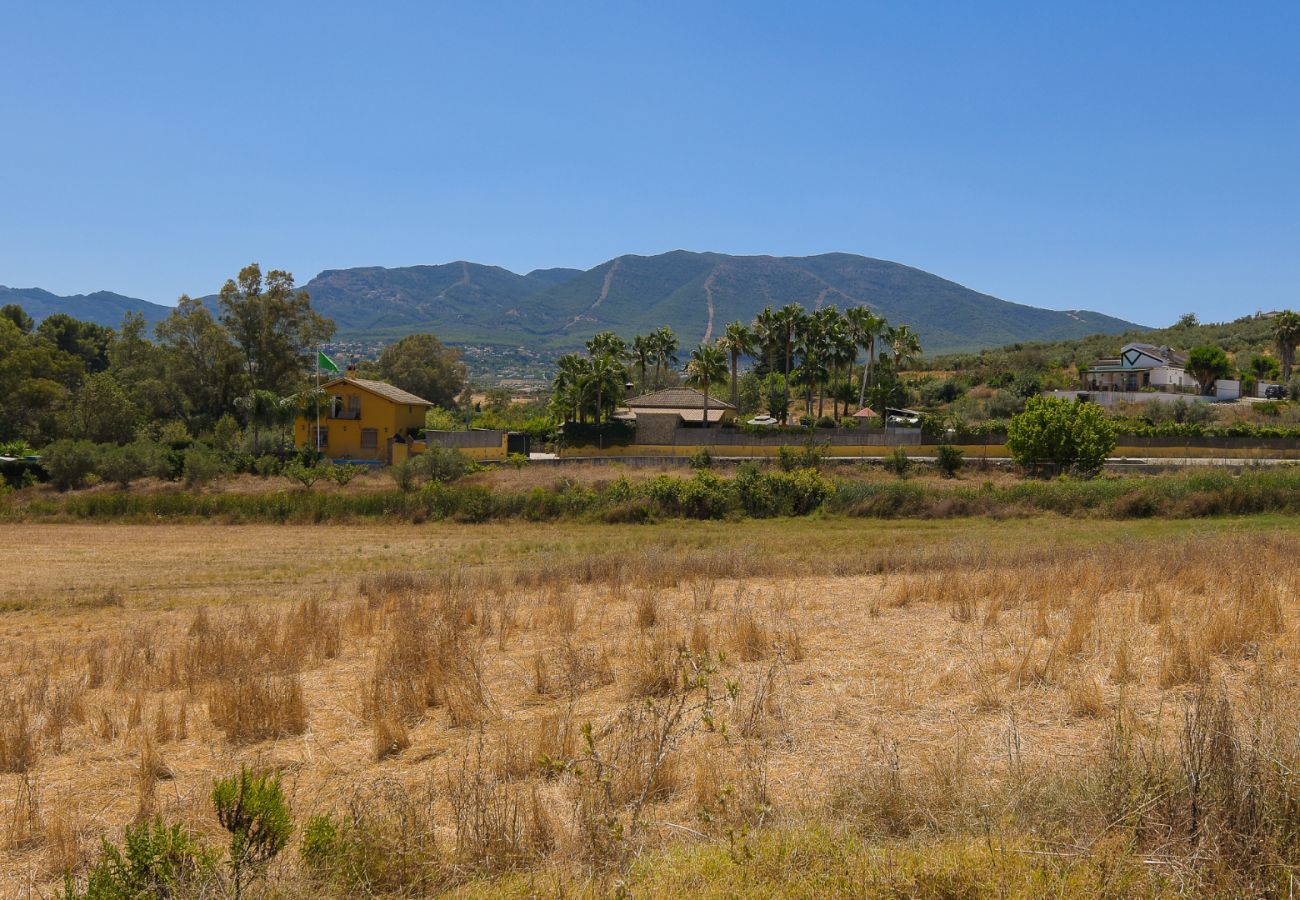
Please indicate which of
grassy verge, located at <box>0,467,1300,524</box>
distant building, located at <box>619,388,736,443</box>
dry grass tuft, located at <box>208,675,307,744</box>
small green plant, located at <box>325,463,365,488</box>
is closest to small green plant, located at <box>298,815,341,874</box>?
dry grass tuft, located at <box>208,675,307,744</box>

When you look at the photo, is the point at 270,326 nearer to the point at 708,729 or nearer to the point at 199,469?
the point at 199,469

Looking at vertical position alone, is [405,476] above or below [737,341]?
below

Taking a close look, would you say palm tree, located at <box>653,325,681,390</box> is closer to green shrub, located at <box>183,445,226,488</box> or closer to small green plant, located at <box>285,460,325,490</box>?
small green plant, located at <box>285,460,325,490</box>

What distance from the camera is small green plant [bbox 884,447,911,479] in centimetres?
4584

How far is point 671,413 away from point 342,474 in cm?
2395

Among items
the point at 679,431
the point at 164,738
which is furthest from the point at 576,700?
the point at 679,431

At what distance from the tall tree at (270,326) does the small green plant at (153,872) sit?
208 ft

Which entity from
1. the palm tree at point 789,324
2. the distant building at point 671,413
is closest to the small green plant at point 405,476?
the distant building at point 671,413

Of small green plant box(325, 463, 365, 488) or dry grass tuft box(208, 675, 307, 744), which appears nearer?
dry grass tuft box(208, 675, 307, 744)

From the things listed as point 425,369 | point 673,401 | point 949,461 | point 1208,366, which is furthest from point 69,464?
point 1208,366

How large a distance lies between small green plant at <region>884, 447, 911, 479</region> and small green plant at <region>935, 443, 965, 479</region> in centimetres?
170

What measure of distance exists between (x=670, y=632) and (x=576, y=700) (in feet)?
9.23

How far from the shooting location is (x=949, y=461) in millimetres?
46656

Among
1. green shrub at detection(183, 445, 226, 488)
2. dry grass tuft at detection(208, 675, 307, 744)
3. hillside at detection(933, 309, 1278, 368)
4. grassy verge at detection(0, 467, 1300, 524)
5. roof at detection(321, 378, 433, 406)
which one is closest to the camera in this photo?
dry grass tuft at detection(208, 675, 307, 744)
